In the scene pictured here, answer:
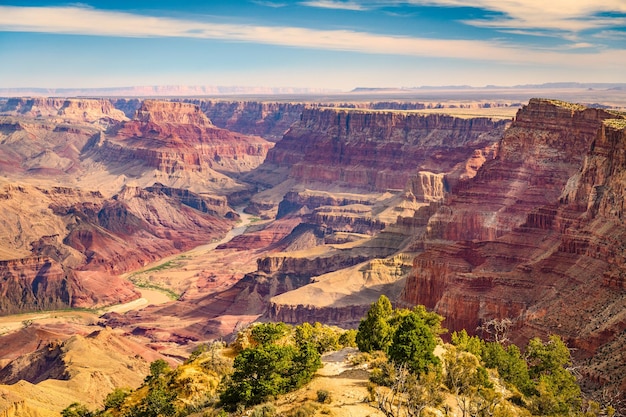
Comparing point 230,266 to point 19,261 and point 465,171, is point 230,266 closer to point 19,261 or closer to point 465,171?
point 19,261

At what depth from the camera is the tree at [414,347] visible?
144 feet

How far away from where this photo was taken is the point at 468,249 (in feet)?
323

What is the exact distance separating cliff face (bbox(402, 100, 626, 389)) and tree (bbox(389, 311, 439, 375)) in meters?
20.5

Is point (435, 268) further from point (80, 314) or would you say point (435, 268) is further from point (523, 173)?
point (80, 314)

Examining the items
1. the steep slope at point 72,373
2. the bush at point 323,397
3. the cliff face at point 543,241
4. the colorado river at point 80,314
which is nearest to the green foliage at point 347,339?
the bush at point 323,397

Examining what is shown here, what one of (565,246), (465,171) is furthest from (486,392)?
(465,171)

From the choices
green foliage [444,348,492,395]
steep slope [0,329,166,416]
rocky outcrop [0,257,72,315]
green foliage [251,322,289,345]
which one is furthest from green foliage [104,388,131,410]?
rocky outcrop [0,257,72,315]

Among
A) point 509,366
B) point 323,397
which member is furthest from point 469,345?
point 323,397

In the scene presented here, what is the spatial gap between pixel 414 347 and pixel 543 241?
169 ft

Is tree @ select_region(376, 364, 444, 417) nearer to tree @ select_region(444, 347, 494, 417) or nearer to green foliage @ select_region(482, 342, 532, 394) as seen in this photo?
tree @ select_region(444, 347, 494, 417)

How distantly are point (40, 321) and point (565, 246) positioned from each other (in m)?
94.1

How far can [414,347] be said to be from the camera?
145 feet

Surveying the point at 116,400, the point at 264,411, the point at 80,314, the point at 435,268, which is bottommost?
the point at 80,314

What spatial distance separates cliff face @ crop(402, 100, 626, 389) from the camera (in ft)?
228
